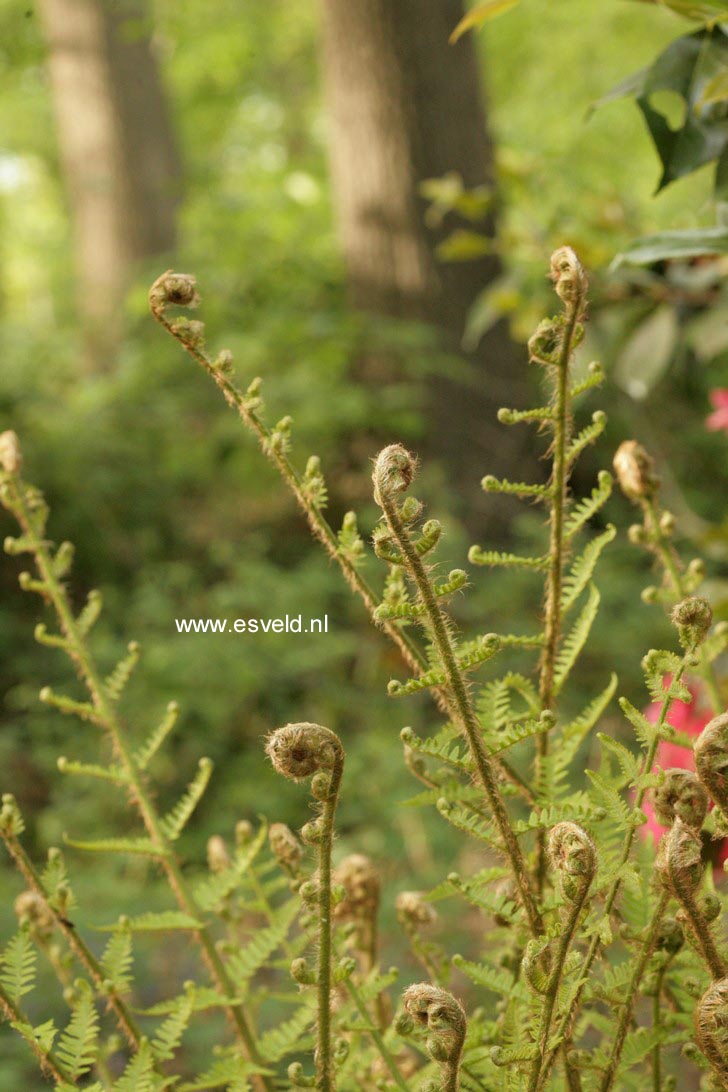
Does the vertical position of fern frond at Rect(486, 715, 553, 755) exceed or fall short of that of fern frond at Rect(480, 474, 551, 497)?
it falls short

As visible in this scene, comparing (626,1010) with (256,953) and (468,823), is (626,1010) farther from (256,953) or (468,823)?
(256,953)

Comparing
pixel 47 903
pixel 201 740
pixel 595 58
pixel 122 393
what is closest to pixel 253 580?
pixel 201 740

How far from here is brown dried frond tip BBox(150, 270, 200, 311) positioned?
57 centimetres

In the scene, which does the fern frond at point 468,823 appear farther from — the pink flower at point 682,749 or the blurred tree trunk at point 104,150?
the blurred tree trunk at point 104,150

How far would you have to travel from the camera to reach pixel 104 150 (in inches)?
253

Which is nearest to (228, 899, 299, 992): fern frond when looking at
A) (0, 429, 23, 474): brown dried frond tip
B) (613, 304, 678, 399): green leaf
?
(0, 429, 23, 474): brown dried frond tip

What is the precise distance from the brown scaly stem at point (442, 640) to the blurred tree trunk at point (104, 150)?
5838mm

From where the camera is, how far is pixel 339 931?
1.93 ft

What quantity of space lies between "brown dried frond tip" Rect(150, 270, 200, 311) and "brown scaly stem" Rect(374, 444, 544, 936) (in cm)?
15

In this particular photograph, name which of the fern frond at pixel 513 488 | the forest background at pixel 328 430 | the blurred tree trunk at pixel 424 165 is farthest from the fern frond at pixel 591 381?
the blurred tree trunk at pixel 424 165

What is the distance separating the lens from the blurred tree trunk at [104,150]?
621cm

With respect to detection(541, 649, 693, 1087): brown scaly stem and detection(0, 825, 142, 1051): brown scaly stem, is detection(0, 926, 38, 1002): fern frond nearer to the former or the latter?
detection(0, 825, 142, 1051): brown scaly stem

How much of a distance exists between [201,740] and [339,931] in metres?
2.84

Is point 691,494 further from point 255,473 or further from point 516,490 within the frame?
point 516,490
